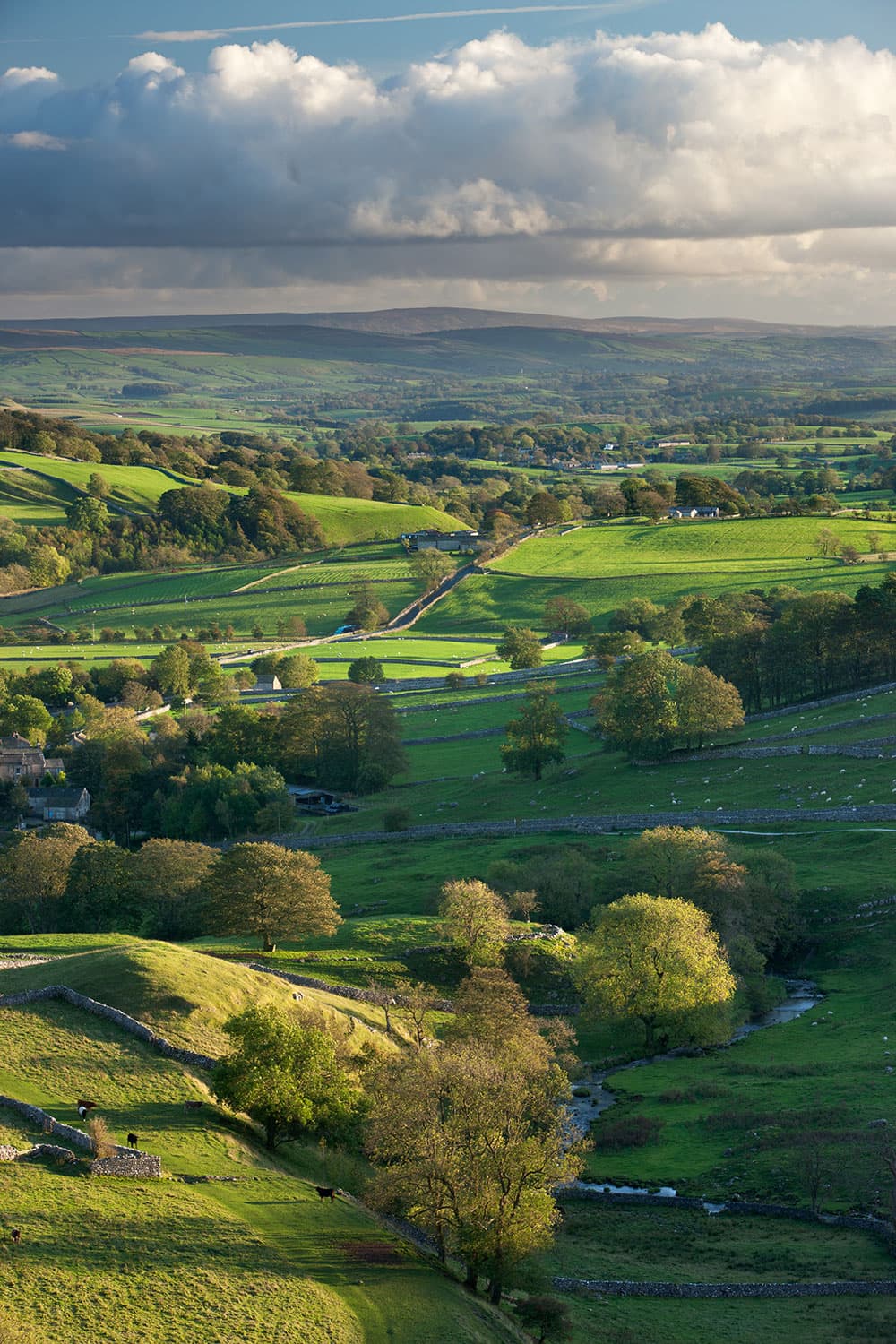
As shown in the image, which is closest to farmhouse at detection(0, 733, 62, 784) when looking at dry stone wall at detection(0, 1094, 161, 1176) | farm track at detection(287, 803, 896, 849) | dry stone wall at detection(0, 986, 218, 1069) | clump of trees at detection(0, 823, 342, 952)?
farm track at detection(287, 803, 896, 849)

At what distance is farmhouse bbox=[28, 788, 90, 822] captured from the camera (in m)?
103

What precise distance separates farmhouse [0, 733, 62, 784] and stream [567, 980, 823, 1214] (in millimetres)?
65181

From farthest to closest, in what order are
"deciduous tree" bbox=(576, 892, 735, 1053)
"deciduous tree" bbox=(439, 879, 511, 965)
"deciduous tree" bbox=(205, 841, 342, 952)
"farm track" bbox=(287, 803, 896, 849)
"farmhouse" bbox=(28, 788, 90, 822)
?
"farmhouse" bbox=(28, 788, 90, 822) < "farm track" bbox=(287, 803, 896, 849) < "deciduous tree" bbox=(205, 841, 342, 952) < "deciduous tree" bbox=(439, 879, 511, 965) < "deciduous tree" bbox=(576, 892, 735, 1053)

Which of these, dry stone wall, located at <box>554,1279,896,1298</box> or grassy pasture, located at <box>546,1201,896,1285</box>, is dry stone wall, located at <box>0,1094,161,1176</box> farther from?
grassy pasture, located at <box>546,1201,896,1285</box>

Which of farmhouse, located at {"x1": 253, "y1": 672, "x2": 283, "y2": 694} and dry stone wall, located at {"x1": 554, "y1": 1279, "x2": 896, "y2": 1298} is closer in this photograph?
dry stone wall, located at {"x1": 554, "y1": 1279, "x2": 896, "y2": 1298}

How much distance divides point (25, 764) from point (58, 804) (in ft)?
31.5

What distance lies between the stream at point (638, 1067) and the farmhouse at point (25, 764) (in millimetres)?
65181

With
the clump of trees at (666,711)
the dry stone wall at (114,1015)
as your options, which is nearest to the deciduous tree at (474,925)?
the dry stone wall at (114,1015)

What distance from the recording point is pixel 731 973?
6103cm

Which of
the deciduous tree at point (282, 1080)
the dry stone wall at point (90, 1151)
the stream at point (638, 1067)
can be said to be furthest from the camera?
the stream at point (638, 1067)

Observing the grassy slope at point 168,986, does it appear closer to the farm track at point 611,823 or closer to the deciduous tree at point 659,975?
the deciduous tree at point 659,975

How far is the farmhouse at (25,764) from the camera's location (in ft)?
360

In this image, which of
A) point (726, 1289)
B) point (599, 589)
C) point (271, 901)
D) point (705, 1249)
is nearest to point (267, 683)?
point (599, 589)

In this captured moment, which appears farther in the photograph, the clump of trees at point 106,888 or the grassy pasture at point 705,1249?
the clump of trees at point 106,888
